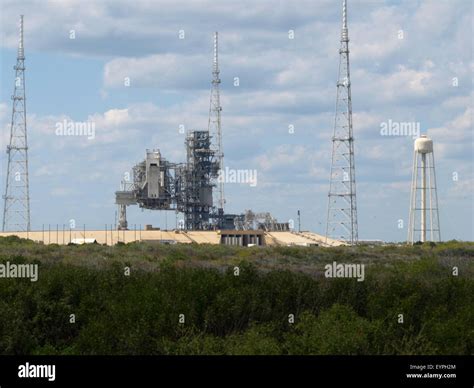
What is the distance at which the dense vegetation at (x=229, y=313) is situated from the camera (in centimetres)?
3128

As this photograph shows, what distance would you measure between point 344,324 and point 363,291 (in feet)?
22.8

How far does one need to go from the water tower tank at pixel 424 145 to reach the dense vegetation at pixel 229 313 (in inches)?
1484

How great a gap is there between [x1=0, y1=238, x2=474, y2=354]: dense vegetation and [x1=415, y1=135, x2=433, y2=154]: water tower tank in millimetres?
37683

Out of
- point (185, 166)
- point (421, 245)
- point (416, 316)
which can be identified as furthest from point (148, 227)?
point (416, 316)

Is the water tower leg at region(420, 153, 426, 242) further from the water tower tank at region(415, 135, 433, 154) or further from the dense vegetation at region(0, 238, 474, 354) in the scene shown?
the dense vegetation at region(0, 238, 474, 354)

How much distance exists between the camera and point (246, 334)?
3231cm

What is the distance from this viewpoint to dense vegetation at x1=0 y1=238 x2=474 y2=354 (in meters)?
31.3

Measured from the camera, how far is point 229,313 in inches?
1383

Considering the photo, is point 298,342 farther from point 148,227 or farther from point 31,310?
point 148,227
